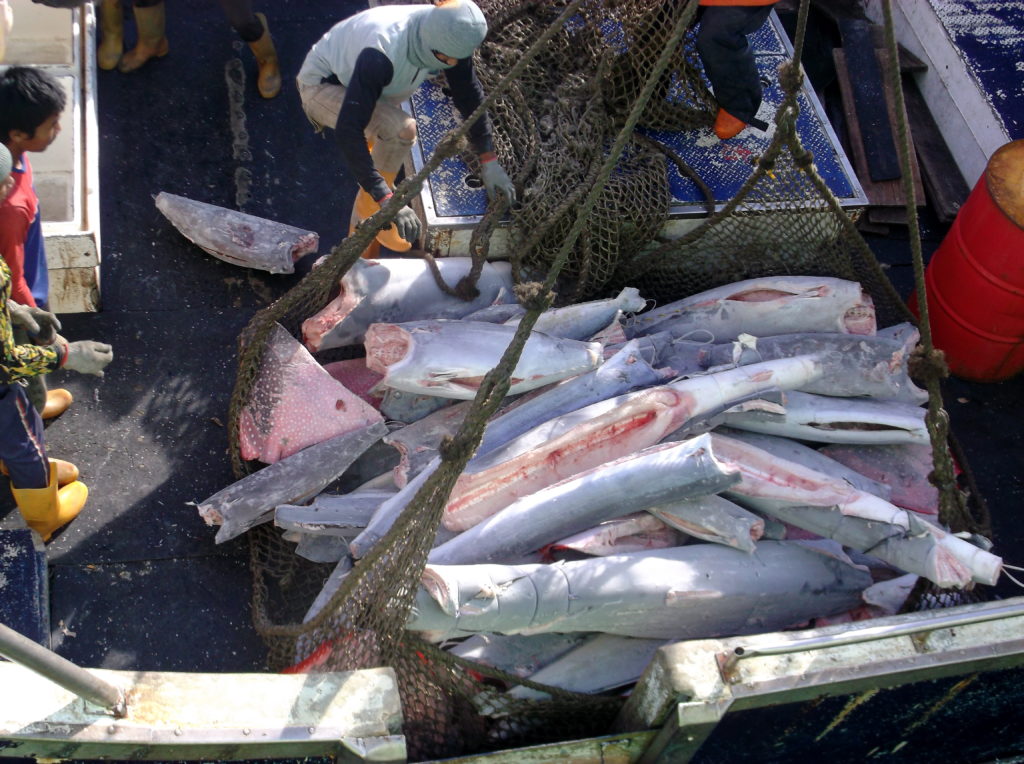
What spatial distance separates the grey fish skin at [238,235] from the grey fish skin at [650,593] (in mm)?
2161

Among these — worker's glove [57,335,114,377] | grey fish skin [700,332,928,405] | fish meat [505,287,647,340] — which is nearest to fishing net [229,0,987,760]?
fish meat [505,287,647,340]

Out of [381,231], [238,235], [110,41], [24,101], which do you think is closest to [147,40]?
[110,41]

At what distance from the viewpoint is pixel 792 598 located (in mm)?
3580

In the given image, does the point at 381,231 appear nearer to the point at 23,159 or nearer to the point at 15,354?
the point at 23,159

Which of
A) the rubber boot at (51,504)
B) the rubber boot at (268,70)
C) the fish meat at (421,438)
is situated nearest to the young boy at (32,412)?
the rubber boot at (51,504)

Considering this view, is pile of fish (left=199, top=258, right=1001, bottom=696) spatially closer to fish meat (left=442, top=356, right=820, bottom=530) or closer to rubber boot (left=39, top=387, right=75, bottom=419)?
fish meat (left=442, top=356, right=820, bottom=530)

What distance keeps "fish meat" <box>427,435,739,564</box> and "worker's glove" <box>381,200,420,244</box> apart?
55.3 inches

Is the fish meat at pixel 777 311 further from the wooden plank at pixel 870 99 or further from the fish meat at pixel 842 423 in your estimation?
the wooden plank at pixel 870 99

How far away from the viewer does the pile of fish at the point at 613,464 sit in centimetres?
346

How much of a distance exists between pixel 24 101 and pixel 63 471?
4.73 feet

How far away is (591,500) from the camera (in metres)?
3.61

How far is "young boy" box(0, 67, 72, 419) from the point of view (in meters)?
3.59

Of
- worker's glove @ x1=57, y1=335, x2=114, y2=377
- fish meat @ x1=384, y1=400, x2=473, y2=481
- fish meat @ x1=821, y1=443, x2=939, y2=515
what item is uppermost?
worker's glove @ x1=57, y1=335, x2=114, y2=377

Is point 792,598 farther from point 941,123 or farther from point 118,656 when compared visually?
point 941,123
